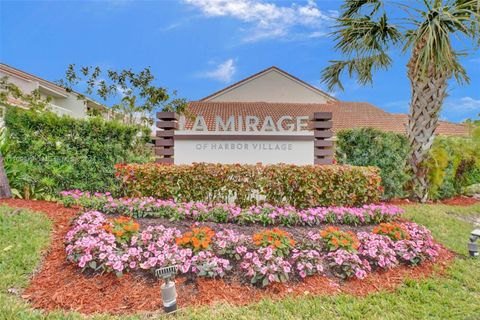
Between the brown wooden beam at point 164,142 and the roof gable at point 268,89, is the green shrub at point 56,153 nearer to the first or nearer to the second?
the brown wooden beam at point 164,142

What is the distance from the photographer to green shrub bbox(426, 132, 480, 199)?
8.11 meters

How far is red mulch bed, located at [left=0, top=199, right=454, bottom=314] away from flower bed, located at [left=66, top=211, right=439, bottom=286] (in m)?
0.11

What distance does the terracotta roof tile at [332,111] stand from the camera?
1861cm

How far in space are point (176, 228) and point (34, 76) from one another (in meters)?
23.7

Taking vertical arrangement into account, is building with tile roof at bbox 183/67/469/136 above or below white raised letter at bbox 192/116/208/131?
above

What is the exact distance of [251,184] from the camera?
571 centimetres

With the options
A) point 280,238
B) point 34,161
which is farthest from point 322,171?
point 34,161

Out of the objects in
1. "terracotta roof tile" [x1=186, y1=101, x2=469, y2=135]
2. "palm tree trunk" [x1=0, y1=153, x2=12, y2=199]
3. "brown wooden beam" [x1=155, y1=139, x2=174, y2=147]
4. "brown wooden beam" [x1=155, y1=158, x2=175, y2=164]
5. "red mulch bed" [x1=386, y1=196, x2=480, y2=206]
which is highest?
"terracotta roof tile" [x1=186, y1=101, x2=469, y2=135]

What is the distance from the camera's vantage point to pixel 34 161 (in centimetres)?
636

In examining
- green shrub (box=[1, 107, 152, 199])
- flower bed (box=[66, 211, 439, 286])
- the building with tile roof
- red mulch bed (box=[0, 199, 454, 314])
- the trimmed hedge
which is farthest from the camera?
the building with tile roof

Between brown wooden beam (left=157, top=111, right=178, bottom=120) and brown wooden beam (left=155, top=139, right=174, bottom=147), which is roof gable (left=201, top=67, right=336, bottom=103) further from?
brown wooden beam (left=155, top=139, right=174, bottom=147)

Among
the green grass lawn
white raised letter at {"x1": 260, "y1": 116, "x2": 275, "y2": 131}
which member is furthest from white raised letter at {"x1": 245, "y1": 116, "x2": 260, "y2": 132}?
the green grass lawn

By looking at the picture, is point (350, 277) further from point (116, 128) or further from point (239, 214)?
point (116, 128)

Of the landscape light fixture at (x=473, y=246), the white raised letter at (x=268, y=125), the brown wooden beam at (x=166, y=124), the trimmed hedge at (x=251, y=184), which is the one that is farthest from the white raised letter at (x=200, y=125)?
the landscape light fixture at (x=473, y=246)
